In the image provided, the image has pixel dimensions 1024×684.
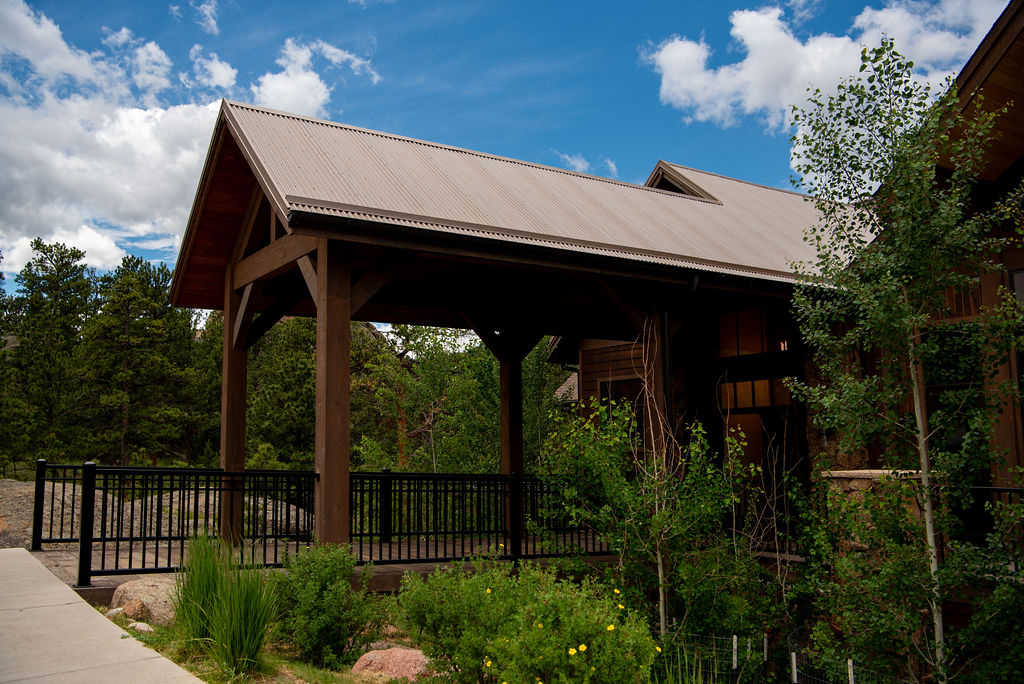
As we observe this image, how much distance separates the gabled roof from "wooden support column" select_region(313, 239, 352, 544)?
78 cm

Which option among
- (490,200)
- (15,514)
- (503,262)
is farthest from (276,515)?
(15,514)

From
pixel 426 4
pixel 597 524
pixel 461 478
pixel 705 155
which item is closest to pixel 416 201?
pixel 461 478

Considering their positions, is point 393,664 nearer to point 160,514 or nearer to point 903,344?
point 160,514

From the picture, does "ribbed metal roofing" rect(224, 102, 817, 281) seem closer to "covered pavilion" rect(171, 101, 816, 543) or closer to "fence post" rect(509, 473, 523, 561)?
"covered pavilion" rect(171, 101, 816, 543)

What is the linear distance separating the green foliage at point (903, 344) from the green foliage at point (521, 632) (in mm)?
2019

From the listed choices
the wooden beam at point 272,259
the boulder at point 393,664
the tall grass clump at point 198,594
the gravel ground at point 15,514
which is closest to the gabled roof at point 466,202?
the wooden beam at point 272,259

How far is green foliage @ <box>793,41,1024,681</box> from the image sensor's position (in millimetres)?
5934

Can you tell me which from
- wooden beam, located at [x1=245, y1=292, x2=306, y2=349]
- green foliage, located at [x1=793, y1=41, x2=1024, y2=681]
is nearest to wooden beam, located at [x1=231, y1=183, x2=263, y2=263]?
wooden beam, located at [x1=245, y1=292, x2=306, y2=349]

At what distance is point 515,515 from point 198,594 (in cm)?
449

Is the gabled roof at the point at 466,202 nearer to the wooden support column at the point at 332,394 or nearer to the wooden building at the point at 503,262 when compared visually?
the wooden building at the point at 503,262

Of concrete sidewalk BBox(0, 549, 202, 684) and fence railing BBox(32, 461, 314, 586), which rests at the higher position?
fence railing BBox(32, 461, 314, 586)

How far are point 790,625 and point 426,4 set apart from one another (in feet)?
66.4

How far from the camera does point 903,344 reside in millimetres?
6156

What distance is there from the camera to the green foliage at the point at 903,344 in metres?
5.93
